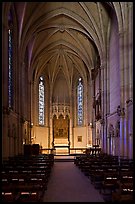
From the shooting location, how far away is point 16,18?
29641 mm

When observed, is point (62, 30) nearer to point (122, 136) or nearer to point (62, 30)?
point (62, 30)

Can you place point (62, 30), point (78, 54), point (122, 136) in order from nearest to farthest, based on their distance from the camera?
point (122, 136), point (62, 30), point (78, 54)

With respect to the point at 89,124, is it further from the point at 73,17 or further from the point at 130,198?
the point at 130,198

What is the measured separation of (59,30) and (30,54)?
4867 millimetres

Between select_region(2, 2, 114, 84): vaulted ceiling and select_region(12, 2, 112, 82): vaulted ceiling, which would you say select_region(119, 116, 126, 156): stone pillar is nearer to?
select_region(2, 2, 114, 84): vaulted ceiling

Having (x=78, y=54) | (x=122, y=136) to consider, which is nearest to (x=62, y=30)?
(x=78, y=54)

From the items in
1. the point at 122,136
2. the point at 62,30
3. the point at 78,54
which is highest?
the point at 62,30

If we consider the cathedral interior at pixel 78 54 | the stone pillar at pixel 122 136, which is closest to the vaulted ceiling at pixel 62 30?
the cathedral interior at pixel 78 54

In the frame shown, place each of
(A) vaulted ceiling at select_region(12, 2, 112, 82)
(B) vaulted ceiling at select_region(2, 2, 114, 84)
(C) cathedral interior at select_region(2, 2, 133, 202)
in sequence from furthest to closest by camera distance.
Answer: (A) vaulted ceiling at select_region(12, 2, 112, 82) → (B) vaulted ceiling at select_region(2, 2, 114, 84) → (C) cathedral interior at select_region(2, 2, 133, 202)

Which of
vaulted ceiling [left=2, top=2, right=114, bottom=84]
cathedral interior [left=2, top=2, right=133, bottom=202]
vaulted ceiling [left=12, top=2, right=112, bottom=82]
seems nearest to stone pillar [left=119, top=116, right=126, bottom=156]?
cathedral interior [left=2, top=2, right=133, bottom=202]

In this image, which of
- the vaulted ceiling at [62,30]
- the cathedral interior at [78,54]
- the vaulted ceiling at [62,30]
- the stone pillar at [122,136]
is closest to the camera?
the cathedral interior at [78,54]

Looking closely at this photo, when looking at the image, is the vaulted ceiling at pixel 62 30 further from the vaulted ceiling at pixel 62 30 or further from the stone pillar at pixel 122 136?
the stone pillar at pixel 122 136

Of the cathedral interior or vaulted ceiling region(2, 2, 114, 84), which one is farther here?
vaulted ceiling region(2, 2, 114, 84)

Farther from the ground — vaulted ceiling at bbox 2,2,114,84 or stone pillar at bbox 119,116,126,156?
vaulted ceiling at bbox 2,2,114,84
